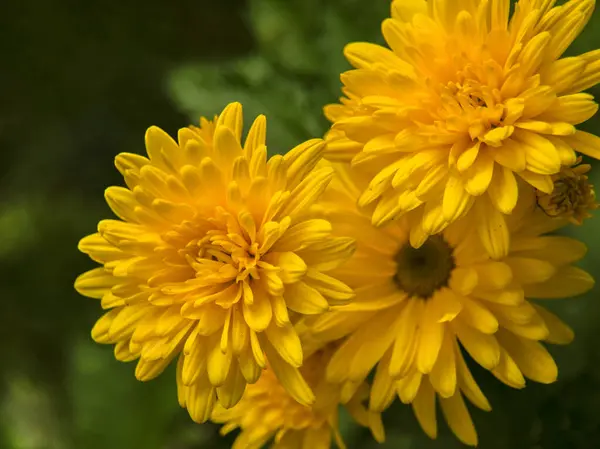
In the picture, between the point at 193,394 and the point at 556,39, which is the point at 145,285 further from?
the point at 556,39

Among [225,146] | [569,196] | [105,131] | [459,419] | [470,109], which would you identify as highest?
[105,131]

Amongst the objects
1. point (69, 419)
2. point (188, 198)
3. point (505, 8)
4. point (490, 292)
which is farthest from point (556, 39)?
point (69, 419)

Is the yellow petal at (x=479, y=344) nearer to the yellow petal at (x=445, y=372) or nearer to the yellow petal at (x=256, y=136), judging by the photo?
the yellow petal at (x=445, y=372)

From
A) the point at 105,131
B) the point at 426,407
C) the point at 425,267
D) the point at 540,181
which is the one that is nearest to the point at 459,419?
the point at 426,407

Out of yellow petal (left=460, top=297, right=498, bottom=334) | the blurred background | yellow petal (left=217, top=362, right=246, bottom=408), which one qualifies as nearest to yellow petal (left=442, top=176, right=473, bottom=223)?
yellow petal (left=460, top=297, right=498, bottom=334)

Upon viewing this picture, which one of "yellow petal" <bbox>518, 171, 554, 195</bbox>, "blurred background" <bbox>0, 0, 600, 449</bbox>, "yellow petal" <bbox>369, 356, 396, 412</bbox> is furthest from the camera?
"blurred background" <bbox>0, 0, 600, 449</bbox>

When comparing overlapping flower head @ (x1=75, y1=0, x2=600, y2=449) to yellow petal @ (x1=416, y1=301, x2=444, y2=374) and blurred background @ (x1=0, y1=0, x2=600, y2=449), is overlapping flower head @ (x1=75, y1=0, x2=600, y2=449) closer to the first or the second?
yellow petal @ (x1=416, y1=301, x2=444, y2=374)

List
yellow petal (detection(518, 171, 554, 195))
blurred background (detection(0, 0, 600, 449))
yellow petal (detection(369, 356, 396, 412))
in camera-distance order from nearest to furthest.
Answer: yellow petal (detection(518, 171, 554, 195))
yellow petal (detection(369, 356, 396, 412))
blurred background (detection(0, 0, 600, 449))

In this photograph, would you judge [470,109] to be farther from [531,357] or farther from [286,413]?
[286,413]
